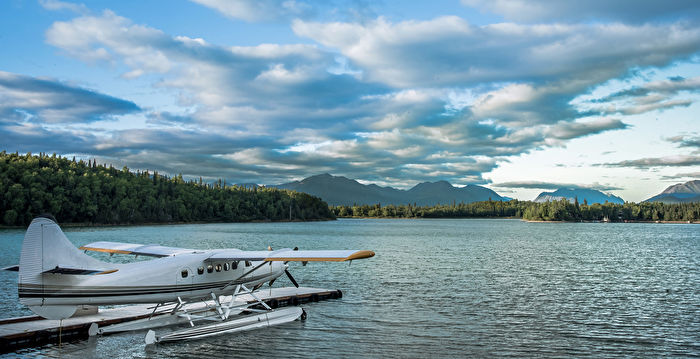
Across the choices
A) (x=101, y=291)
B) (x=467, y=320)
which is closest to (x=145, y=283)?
(x=101, y=291)

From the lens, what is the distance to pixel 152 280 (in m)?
13.4

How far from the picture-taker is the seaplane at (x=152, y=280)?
11650 millimetres

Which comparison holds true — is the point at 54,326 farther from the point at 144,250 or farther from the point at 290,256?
the point at 290,256

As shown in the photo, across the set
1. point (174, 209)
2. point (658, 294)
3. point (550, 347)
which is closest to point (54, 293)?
point (550, 347)

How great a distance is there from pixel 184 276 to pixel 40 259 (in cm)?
361

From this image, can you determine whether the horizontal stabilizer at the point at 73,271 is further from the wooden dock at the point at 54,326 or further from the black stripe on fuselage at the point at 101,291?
the wooden dock at the point at 54,326

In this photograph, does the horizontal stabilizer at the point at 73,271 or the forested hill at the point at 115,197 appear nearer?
the horizontal stabilizer at the point at 73,271

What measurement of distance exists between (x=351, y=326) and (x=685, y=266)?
34.9 meters

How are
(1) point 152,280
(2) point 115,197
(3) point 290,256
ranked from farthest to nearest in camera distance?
1. (2) point 115,197
2. (3) point 290,256
3. (1) point 152,280

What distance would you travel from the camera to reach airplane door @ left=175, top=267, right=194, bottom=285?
13.9 meters

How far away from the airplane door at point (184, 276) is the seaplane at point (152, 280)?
27mm

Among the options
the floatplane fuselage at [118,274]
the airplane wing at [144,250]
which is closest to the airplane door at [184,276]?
the floatplane fuselage at [118,274]

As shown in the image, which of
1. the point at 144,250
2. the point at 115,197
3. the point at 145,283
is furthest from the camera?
the point at 115,197

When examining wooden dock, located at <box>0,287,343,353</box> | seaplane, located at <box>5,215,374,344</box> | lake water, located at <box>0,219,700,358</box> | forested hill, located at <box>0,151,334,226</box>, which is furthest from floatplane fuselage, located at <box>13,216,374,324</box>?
forested hill, located at <box>0,151,334,226</box>
